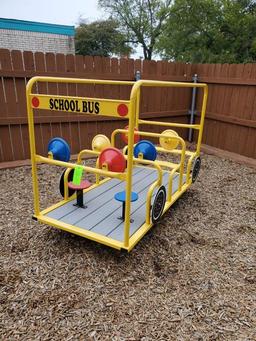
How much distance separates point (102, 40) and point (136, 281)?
29.4 metres

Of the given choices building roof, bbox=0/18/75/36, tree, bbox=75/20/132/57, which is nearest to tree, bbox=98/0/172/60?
tree, bbox=75/20/132/57

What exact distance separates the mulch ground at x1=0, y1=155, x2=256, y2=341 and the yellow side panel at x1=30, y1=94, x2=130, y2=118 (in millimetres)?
1316

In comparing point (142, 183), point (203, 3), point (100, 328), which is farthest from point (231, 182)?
point (203, 3)

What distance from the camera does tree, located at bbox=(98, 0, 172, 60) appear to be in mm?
25984

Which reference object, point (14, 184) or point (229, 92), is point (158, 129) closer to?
point (229, 92)

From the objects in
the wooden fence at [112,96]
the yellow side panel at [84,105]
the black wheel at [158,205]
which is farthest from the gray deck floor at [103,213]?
the wooden fence at [112,96]

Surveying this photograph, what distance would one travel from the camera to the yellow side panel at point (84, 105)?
80.5 inches

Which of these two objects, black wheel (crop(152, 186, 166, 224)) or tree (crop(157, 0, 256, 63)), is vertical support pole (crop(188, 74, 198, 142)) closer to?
black wheel (crop(152, 186, 166, 224))

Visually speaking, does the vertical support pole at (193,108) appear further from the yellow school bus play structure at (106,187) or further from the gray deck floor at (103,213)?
the gray deck floor at (103,213)

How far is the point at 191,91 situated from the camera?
658 centimetres

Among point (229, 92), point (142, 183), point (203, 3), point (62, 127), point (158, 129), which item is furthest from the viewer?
point (203, 3)

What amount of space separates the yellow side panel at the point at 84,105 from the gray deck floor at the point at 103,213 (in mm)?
1083

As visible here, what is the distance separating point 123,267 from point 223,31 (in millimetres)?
14626

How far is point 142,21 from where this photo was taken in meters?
26.2
